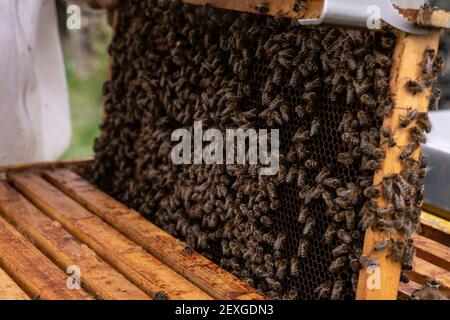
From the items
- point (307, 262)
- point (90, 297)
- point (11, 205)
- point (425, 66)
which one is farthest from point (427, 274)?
point (11, 205)

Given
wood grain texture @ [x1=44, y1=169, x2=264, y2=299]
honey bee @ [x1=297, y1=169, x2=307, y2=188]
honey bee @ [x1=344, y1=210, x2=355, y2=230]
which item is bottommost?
wood grain texture @ [x1=44, y1=169, x2=264, y2=299]

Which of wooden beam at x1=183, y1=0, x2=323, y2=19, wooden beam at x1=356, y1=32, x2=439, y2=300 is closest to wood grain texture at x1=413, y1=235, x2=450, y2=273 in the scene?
wooden beam at x1=356, y1=32, x2=439, y2=300

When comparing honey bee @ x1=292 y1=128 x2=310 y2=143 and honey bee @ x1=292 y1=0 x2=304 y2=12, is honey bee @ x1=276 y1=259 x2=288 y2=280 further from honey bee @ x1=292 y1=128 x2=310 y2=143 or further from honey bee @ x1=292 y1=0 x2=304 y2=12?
honey bee @ x1=292 y1=0 x2=304 y2=12

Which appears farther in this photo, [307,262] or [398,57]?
[307,262]

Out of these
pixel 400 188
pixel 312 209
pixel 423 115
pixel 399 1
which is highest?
pixel 399 1

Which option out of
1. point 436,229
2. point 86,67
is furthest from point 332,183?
point 86,67

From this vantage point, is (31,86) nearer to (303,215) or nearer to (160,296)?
(160,296)

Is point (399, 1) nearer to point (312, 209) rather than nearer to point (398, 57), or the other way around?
point (398, 57)

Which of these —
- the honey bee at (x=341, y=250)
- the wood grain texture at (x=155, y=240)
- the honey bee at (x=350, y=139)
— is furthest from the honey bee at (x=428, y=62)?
the wood grain texture at (x=155, y=240)
